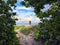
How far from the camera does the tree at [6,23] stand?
31.3ft

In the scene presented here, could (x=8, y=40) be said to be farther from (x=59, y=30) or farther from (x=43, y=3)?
(x=43, y=3)

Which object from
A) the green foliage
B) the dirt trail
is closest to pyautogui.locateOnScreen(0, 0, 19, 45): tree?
the dirt trail

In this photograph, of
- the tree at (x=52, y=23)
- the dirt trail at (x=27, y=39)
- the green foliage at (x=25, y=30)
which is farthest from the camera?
the green foliage at (x=25, y=30)

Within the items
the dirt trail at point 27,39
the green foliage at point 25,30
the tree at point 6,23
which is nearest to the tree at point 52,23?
the tree at point 6,23

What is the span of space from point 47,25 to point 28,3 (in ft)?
10.2

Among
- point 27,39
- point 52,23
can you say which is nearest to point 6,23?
point 52,23

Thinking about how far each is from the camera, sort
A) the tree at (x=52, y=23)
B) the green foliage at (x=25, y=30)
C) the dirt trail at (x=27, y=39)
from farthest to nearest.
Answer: the green foliage at (x=25, y=30)
the dirt trail at (x=27, y=39)
the tree at (x=52, y=23)

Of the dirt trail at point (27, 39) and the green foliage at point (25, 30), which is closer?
the dirt trail at point (27, 39)

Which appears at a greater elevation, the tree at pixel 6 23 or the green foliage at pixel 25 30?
the tree at pixel 6 23

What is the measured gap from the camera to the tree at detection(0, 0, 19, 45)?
31.3 ft

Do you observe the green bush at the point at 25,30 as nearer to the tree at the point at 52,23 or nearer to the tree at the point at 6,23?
the tree at the point at 52,23

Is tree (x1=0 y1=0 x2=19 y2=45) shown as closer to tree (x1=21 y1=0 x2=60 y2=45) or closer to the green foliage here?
tree (x1=21 y1=0 x2=60 y2=45)

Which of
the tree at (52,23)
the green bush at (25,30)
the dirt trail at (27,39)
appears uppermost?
the tree at (52,23)

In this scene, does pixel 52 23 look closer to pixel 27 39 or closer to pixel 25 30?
pixel 27 39
